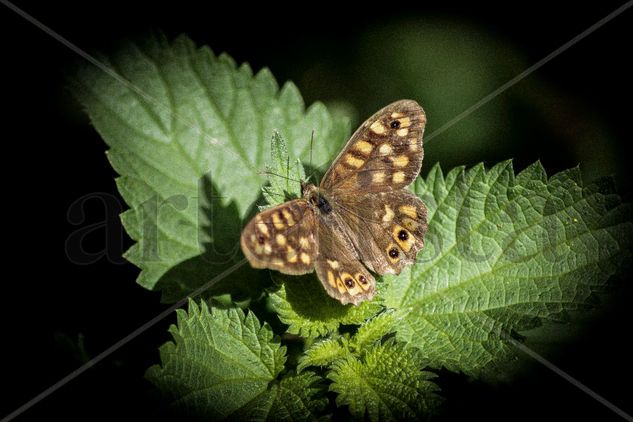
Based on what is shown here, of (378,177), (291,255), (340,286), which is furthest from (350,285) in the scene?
(378,177)

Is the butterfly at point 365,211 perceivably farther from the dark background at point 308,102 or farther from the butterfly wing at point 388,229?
the dark background at point 308,102

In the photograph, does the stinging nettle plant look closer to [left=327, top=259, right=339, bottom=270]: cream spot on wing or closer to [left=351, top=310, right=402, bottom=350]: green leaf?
[left=351, top=310, right=402, bottom=350]: green leaf

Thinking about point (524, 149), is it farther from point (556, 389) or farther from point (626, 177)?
point (556, 389)

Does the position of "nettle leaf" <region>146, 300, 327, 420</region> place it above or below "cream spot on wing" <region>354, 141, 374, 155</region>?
below

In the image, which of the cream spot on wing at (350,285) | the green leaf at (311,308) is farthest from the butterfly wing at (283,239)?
the green leaf at (311,308)

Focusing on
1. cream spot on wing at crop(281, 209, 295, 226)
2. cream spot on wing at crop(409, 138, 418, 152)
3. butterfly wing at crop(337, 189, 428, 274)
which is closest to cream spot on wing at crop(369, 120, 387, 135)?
cream spot on wing at crop(409, 138, 418, 152)

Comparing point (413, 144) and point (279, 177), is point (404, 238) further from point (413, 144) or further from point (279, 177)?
point (279, 177)
